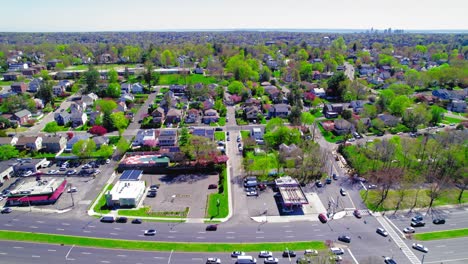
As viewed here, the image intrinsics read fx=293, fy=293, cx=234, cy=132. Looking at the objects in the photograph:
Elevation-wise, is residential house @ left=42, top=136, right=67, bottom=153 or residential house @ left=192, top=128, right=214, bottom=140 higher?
residential house @ left=192, top=128, right=214, bottom=140

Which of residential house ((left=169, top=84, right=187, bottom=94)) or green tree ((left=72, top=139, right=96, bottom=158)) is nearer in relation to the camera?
green tree ((left=72, top=139, right=96, bottom=158))

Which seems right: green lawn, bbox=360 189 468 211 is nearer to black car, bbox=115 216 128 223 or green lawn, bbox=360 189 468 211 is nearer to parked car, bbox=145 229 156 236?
parked car, bbox=145 229 156 236

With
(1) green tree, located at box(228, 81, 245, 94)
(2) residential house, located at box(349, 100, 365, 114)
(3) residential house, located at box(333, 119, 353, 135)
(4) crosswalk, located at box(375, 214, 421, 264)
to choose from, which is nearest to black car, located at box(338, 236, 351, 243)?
(4) crosswalk, located at box(375, 214, 421, 264)

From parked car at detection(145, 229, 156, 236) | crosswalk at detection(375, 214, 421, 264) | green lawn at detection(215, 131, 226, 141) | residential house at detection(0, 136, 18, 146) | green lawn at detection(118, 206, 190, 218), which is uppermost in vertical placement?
residential house at detection(0, 136, 18, 146)

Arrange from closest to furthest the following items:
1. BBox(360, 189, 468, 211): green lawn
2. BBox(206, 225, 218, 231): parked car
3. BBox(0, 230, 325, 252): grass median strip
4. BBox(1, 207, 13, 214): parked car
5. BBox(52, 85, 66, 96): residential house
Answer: BBox(0, 230, 325, 252): grass median strip, BBox(206, 225, 218, 231): parked car, BBox(1, 207, 13, 214): parked car, BBox(360, 189, 468, 211): green lawn, BBox(52, 85, 66, 96): residential house

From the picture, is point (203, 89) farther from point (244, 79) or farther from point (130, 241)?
point (130, 241)

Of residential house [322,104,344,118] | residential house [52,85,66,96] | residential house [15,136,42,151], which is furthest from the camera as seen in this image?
residential house [52,85,66,96]

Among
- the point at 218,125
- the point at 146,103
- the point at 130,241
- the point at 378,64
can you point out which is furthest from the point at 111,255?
the point at 378,64
